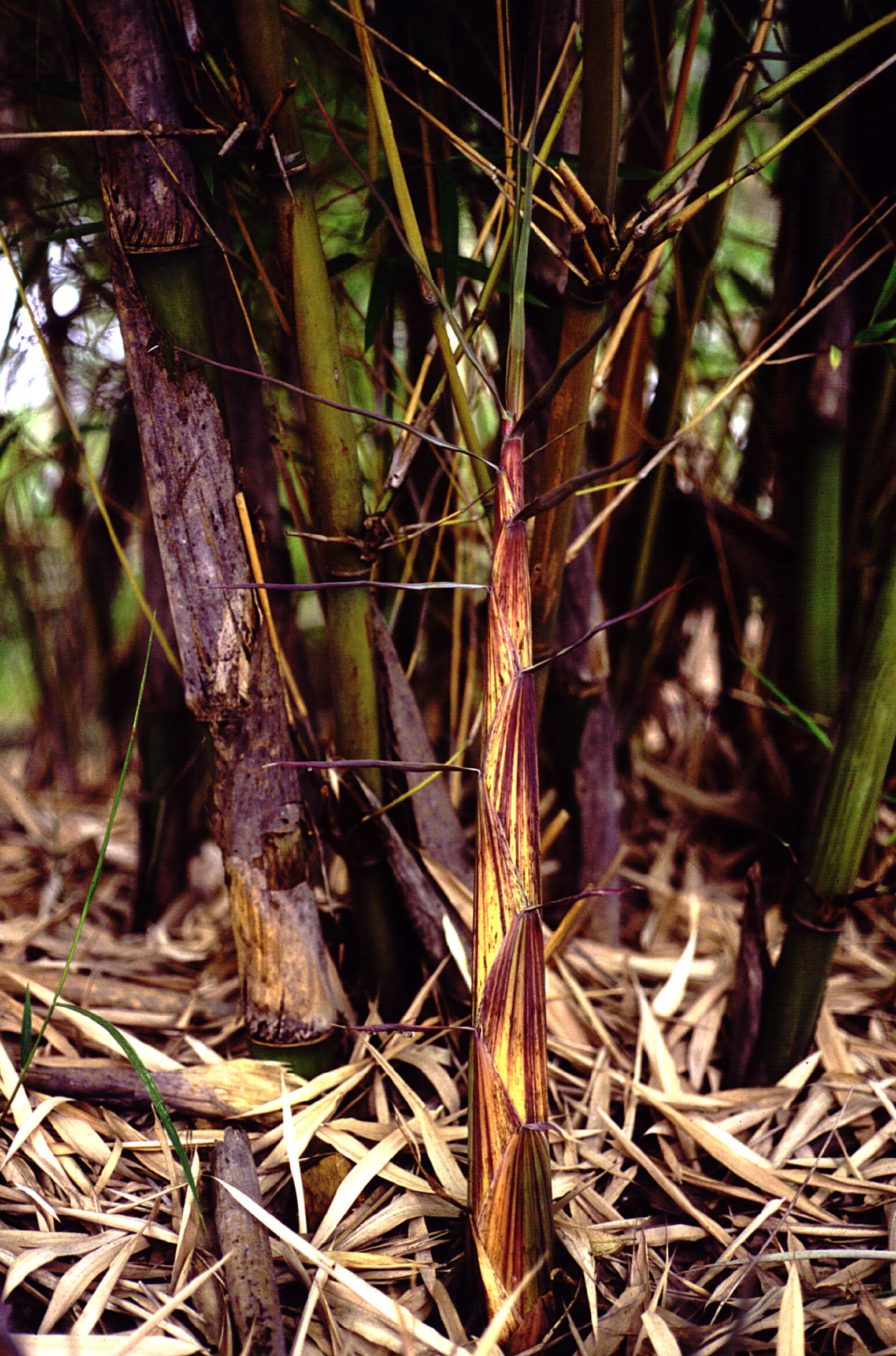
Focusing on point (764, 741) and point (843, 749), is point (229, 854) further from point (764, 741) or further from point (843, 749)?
point (764, 741)

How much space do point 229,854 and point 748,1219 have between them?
0.39m

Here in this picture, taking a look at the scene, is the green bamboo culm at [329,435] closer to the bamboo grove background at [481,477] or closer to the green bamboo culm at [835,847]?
the bamboo grove background at [481,477]

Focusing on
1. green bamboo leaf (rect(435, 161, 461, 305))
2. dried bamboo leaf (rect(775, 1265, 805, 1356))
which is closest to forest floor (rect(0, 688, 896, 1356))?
dried bamboo leaf (rect(775, 1265, 805, 1356))

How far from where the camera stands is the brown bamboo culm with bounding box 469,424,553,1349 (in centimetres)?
37

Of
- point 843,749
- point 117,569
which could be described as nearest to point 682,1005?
point 843,749

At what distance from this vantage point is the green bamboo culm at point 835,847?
0.49 m

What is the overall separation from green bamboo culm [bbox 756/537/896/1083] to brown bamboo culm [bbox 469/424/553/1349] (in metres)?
0.25

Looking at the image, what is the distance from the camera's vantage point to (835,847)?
0.52m

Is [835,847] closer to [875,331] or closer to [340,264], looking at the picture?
[875,331]

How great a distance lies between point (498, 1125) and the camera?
1.23 feet

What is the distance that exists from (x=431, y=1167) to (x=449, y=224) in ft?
1.90

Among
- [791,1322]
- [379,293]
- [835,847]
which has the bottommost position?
[791,1322]

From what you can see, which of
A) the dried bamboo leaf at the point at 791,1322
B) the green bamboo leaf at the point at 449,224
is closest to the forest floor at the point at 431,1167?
the dried bamboo leaf at the point at 791,1322

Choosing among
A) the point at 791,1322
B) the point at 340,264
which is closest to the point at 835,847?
the point at 791,1322
